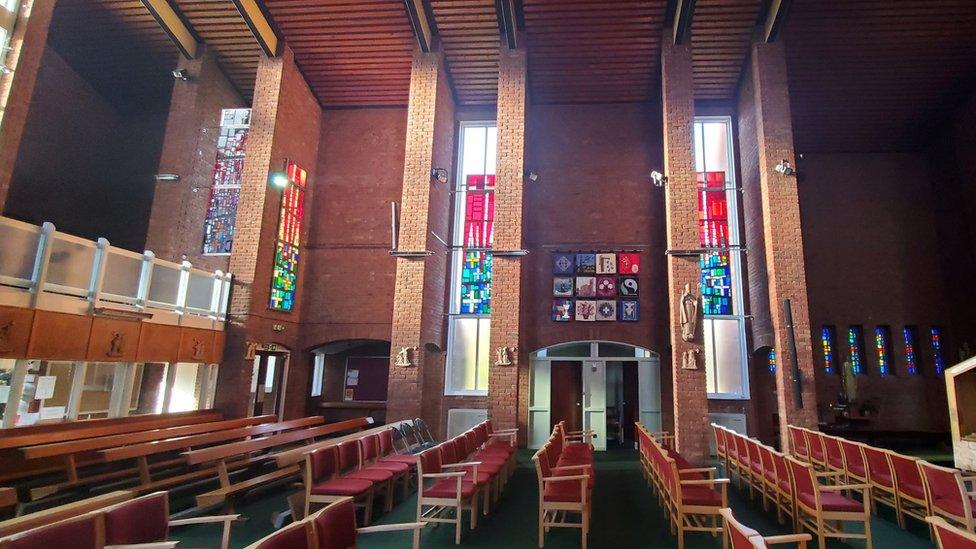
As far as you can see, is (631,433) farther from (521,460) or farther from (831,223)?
(831,223)

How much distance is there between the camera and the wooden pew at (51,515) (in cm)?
261

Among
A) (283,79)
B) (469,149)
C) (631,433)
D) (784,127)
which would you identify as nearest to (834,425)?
(631,433)

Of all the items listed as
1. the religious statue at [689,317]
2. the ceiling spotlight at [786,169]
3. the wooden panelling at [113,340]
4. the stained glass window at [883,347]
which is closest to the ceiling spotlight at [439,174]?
the religious statue at [689,317]

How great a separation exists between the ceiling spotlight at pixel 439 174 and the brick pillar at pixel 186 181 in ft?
15.5

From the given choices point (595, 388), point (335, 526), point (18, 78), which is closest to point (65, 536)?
point (335, 526)

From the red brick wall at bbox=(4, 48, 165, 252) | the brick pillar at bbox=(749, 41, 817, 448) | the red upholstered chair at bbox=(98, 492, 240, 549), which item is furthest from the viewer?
the red brick wall at bbox=(4, 48, 165, 252)

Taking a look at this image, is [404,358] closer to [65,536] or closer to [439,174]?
[439,174]

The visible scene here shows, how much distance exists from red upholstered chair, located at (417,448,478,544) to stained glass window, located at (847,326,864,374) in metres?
10.7

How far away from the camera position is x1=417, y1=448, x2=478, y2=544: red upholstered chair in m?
4.32

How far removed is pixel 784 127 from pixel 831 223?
4.20 meters

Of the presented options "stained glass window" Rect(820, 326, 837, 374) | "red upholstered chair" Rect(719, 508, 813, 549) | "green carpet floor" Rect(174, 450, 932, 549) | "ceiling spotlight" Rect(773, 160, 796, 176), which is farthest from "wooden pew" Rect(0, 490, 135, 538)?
"stained glass window" Rect(820, 326, 837, 374)

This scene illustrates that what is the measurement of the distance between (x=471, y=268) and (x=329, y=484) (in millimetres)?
7433

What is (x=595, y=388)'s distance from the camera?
10797mm

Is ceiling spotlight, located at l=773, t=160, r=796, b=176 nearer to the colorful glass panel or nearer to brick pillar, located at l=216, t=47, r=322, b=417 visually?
the colorful glass panel
